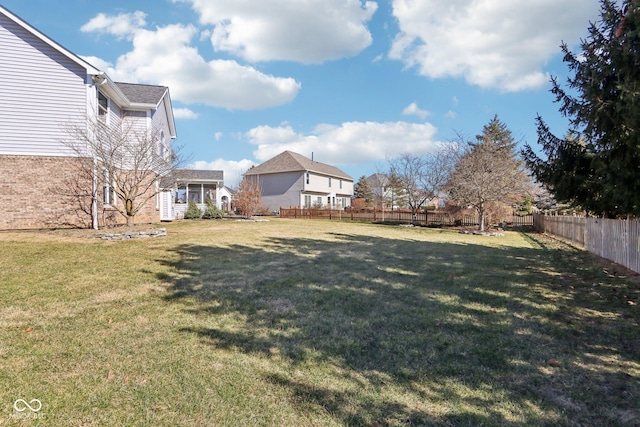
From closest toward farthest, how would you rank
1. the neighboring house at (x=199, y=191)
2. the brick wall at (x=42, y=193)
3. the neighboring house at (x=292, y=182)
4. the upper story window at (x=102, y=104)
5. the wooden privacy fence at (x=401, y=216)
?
the brick wall at (x=42, y=193)
the upper story window at (x=102, y=104)
the wooden privacy fence at (x=401, y=216)
the neighboring house at (x=199, y=191)
the neighboring house at (x=292, y=182)

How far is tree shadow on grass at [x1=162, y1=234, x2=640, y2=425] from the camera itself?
2.71 metres

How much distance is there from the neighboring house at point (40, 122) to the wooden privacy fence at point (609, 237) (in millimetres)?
17222

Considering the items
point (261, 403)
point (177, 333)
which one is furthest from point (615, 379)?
point (177, 333)

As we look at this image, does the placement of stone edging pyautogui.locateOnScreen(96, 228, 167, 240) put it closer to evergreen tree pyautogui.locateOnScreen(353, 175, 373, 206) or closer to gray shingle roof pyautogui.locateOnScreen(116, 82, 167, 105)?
gray shingle roof pyautogui.locateOnScreen(116, 82, 167, 105)

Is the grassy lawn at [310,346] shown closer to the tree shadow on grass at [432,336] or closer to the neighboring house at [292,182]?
the tree shadow on grass at [432,336]

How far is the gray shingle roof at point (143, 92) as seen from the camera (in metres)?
17.4

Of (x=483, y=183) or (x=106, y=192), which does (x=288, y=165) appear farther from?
(x=106, y=192)

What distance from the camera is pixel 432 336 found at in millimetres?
4059

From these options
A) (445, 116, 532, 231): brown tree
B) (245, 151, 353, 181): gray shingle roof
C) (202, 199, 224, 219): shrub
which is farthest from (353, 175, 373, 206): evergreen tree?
(202, 199, 224, 219): shrub

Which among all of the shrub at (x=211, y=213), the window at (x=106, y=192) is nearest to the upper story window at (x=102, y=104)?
the window at (x=106, y=192)

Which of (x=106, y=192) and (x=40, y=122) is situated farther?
(x=106, y=192)

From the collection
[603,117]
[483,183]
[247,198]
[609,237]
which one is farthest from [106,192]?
[483,183]

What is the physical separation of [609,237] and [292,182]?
104 ft

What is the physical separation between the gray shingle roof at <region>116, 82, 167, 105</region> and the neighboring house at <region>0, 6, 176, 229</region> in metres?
4.38
